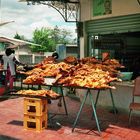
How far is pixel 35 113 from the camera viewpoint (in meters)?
7.31

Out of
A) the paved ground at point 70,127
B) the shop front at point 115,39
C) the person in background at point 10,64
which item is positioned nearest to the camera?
the paved ground at point 70,127

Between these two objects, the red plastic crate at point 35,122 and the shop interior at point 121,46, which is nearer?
the red plastic crate at point 35,122

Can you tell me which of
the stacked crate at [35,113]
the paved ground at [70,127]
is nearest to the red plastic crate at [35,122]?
the stacked crate at [35,113]

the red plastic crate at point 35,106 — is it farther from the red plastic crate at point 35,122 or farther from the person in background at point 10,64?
the person in background at point 10,64

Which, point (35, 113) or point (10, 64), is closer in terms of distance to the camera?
point (35, 113)

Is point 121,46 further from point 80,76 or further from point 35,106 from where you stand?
point 35,106

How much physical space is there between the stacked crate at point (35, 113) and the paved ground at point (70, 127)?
0.15 meters

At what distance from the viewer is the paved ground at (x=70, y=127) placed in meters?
6.95

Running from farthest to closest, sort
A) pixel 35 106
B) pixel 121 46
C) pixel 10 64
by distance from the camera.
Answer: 1. pixel 10 64
2. pixel 121 46
3. pixel 35 106

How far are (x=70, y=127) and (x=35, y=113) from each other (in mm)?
881

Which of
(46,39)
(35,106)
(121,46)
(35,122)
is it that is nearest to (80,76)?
(35,106)

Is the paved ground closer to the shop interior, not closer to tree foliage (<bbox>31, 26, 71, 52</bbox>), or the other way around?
the shop interior

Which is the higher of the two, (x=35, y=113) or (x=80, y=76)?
(x=80, y=76)

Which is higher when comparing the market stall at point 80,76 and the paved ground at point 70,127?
the market stall at point 80,76
